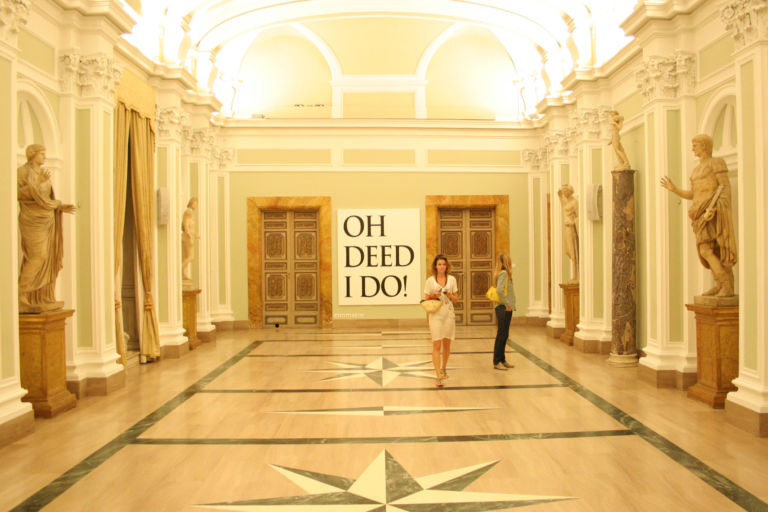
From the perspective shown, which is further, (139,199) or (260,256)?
(260,256)

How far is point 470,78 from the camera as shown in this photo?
13445 millimetres

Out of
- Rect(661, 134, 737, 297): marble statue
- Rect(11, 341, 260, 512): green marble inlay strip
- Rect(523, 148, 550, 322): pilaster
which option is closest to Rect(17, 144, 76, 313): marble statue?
Rect(11, 341, 260, 512): green marble inlay strip

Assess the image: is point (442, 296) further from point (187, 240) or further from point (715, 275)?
point (187, 240)

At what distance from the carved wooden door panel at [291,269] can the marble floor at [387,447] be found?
4.92 m

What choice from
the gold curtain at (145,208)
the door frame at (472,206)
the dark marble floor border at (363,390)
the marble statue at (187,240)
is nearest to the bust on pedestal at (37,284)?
the dark marble floor border at (363,390)

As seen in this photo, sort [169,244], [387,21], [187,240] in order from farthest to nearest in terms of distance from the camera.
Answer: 1. [387,21]
2. [187,240]
3. [169,244]

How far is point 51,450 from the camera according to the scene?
15.9 ft

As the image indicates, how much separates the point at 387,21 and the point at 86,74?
7.59m

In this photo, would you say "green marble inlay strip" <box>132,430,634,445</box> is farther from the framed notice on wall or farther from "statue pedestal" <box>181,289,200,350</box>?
the framed notice on wall

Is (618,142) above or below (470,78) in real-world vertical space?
below

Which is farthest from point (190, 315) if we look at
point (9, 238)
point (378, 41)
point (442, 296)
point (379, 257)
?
point (378, 41)

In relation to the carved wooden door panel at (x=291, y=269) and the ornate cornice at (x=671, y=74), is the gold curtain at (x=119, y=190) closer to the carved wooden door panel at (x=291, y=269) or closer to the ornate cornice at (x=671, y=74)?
the carved wooden door panel at (x=291, y=269)

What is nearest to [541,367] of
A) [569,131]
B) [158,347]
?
[569,131]

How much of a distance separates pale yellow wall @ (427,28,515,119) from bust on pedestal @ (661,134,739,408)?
25.1ft
